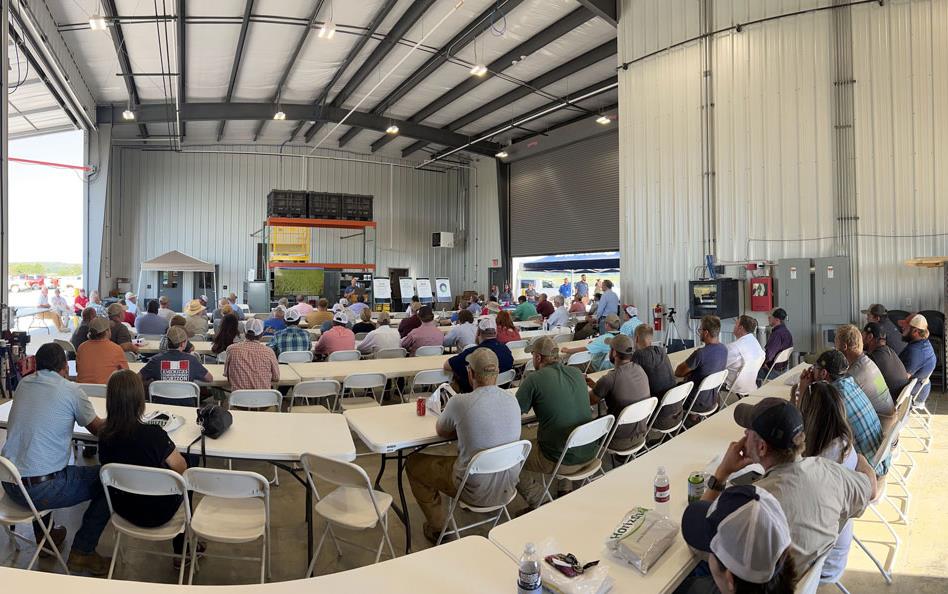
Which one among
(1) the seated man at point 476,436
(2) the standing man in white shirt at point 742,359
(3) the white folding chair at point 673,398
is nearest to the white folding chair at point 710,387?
(3) the white folding chair at point 673,398

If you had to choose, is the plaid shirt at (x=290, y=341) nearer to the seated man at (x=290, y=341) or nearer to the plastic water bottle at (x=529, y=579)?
the seated man at (x=290, y=341)

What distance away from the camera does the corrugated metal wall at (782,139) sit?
7.28 metres

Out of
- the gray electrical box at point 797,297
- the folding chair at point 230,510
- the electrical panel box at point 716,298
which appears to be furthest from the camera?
the electrical panel box at point 716,298

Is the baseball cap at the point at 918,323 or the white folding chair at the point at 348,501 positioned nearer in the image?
the white folding chair at the point at 348,501

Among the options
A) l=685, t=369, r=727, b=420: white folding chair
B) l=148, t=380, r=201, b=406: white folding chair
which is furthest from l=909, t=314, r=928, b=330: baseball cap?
l=148, t=380, r=201, b=406: white folding chair

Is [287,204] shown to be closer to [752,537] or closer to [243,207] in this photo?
[243,207]

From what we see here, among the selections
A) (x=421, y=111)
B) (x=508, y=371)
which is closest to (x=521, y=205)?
(x=421, y=111)

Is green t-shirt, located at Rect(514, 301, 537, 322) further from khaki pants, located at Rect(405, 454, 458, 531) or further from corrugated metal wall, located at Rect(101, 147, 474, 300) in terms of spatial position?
corrugated metal wall, located at Rect(101, 147, 474, 300)

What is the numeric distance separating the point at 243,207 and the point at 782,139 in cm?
1596

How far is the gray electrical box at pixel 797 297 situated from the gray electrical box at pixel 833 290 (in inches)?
4.8

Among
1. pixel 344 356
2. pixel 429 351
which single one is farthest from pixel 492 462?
pixel 429 351

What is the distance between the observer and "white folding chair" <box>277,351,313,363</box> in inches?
228

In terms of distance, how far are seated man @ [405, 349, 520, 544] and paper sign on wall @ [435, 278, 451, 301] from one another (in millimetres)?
15354

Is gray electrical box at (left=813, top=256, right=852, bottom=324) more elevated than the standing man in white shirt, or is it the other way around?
gray electrical box at (left=813, top=256, right=852, bottom=324)
